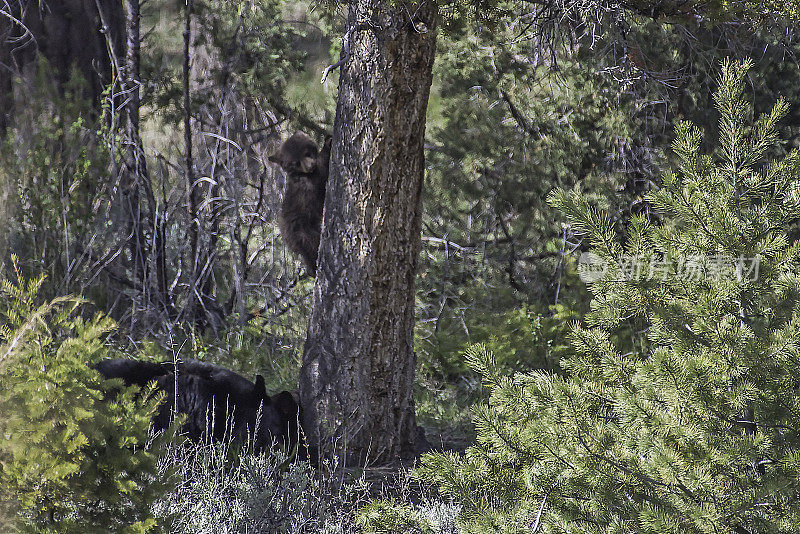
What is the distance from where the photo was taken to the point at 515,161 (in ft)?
25.8

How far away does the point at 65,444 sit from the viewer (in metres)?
2.19

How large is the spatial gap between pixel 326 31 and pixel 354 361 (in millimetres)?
4327

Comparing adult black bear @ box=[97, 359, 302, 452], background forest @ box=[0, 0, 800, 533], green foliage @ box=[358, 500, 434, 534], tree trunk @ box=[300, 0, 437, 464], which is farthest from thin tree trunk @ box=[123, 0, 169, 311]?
green foliage @ box=[358, 500, 434, 534]

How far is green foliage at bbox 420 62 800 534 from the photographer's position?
7.56 ft

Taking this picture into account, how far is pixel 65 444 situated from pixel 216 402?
9.03 ft

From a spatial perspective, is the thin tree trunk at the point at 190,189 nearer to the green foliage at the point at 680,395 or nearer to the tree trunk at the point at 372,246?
the tree trunk at the point at 372,246

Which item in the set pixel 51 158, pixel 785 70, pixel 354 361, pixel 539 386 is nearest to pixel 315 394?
pixel 354 361

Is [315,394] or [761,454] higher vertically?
[761,454]

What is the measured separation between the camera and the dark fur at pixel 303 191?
217 inches

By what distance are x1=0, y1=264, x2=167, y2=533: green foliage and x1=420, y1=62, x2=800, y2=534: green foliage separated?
38.2 inches

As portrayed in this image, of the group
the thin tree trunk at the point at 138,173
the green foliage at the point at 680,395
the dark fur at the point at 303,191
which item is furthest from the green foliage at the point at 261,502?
the thin tree trunk at the point at 138,173

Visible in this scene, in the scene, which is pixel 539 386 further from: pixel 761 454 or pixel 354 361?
pixel 354 361

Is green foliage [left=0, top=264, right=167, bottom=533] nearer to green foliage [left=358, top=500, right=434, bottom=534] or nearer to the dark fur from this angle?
green foliage [left=358, top=500, right=434, bottom=534]

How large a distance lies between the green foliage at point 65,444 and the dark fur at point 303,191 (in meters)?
3.24
